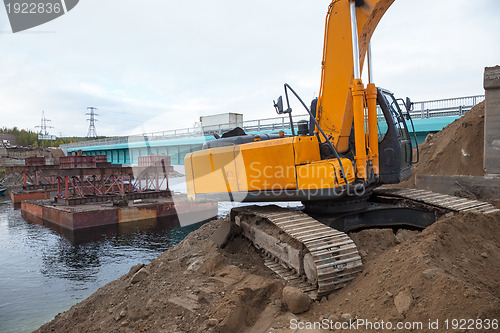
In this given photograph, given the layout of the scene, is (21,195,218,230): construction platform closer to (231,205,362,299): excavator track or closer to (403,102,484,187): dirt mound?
(403,102,484,187): dirt mound

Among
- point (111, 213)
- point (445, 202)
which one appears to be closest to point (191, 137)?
→ point (111, 213)

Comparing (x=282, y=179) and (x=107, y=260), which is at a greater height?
(x=282, y=179)

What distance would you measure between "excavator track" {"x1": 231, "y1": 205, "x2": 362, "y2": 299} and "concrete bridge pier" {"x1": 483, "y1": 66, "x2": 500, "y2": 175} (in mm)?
6305

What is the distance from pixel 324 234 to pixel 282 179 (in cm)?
132

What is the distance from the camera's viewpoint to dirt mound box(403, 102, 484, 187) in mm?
10281

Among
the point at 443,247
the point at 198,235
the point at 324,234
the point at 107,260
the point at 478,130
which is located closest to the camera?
the point at 443,247

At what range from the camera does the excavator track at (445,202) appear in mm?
5625

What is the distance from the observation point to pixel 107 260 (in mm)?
13359

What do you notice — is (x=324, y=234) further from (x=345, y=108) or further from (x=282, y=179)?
(x=345, y=108)

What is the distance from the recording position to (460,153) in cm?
1080

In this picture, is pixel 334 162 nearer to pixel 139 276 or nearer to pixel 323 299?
pixel 323 299

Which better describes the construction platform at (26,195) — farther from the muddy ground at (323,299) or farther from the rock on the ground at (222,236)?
the rock on the ground at (222,236)

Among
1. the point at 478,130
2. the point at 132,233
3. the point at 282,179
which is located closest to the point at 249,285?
the point at 282,179

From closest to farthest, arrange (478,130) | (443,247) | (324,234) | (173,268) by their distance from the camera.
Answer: (443,247) → (324,234) → (173,268) → (478,130)
